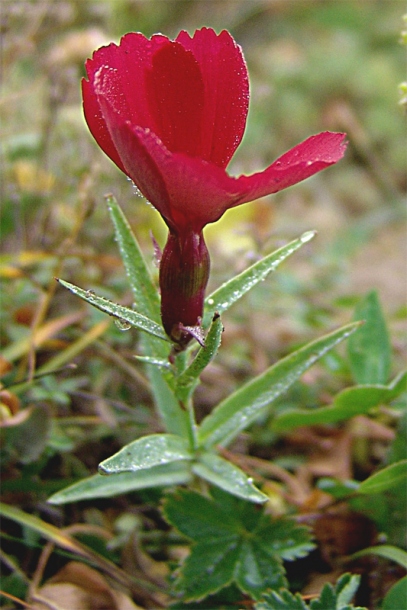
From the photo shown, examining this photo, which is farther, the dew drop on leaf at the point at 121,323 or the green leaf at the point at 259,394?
the green leaf at the point at 259,394

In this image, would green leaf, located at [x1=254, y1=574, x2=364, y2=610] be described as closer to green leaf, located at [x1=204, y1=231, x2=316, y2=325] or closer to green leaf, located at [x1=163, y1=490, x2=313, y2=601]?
green leaf, located at [x1=163, y1=490, x2=313, y2=601]

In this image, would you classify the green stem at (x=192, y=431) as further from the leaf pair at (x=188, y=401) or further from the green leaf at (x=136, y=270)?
the green leaf at (x=136, y=270)

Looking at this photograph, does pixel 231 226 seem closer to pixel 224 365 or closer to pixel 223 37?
pixel 224 365

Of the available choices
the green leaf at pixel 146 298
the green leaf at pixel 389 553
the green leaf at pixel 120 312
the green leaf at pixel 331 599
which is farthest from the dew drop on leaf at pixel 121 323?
the green leaf at pixel 389 553

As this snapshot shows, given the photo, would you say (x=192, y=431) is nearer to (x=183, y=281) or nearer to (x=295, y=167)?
(x=183, y=281)

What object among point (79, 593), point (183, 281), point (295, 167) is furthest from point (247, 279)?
point (79, 593)

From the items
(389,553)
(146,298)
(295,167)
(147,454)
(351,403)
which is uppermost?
(295,167)

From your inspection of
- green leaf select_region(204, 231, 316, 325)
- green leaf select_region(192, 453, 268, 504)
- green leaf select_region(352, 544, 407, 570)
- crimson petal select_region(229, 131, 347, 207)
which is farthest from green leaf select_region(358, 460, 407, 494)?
crimson petal select_region(229, 131, 347, 207)
